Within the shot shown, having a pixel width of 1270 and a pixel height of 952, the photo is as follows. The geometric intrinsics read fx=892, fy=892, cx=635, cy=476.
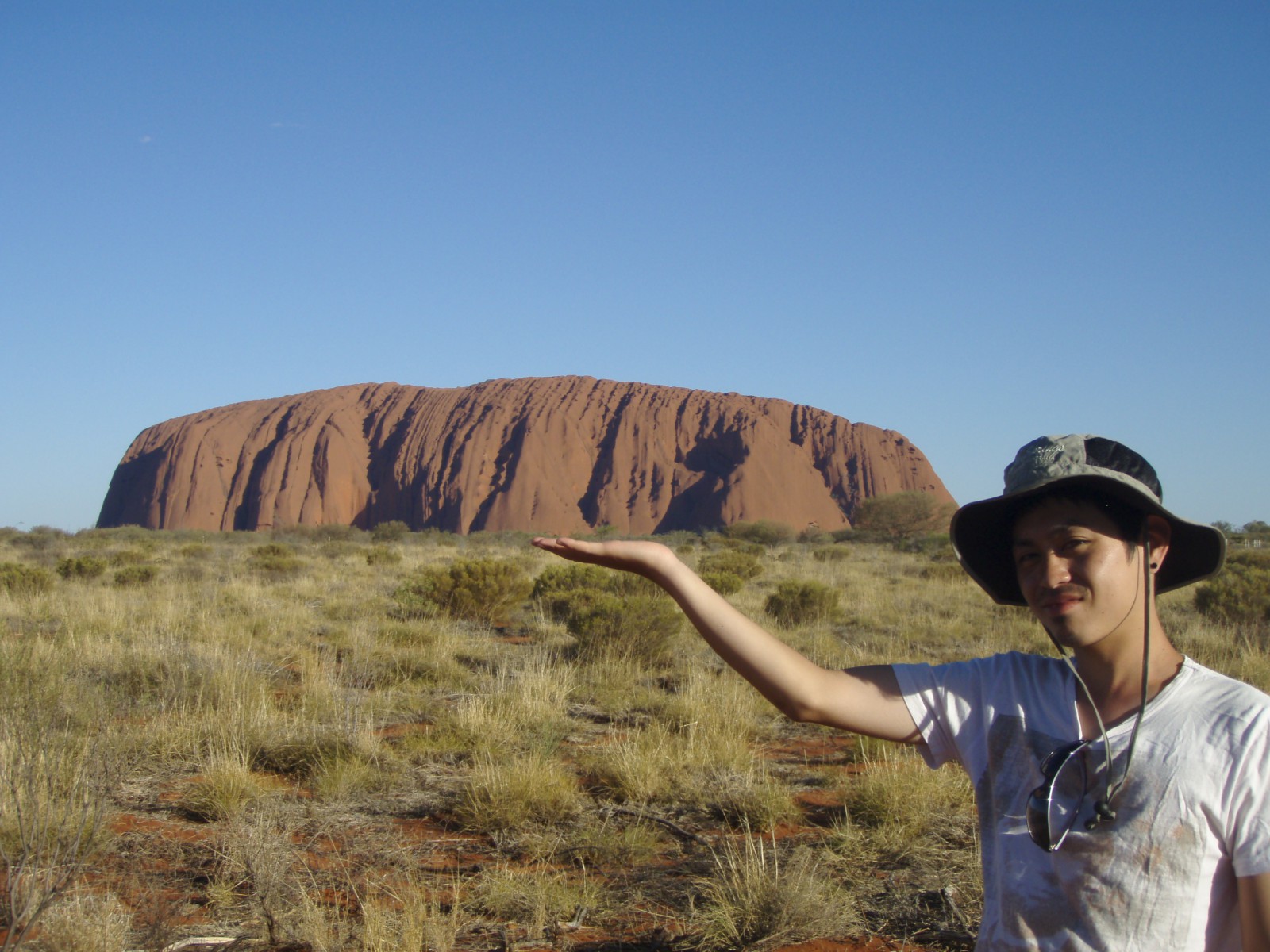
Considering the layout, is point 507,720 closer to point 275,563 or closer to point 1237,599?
point 1237,599

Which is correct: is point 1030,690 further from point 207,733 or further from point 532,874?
point 207,733

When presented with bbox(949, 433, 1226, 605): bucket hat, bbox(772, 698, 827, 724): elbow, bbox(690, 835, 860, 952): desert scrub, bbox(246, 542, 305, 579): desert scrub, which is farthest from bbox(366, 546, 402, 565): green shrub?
bbox(949, 433, 1226, 605): bucket hat

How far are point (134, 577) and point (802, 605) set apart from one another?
10194 millimetres

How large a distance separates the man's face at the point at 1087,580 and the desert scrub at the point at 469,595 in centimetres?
1018

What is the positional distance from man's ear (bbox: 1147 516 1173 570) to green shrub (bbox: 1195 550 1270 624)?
36.4ft

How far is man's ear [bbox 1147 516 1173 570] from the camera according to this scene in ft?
4.58

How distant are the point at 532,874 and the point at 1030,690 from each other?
2.57 meters

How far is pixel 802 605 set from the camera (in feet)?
38.0

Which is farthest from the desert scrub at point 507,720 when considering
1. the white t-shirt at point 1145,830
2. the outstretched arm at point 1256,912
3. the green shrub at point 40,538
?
the green shrub at point 40,538

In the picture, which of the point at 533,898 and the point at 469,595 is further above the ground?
the point at 469,595

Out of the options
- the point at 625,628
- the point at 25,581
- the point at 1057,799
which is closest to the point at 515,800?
the point at 1057,799

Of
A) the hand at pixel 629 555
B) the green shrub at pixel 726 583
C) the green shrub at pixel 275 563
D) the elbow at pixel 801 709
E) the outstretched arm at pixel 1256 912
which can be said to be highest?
the hand at pixel 629 555

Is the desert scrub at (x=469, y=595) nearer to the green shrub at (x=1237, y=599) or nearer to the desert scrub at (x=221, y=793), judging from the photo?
the desert scrub at (x=221, y=793)

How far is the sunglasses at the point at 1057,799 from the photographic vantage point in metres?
1.26
